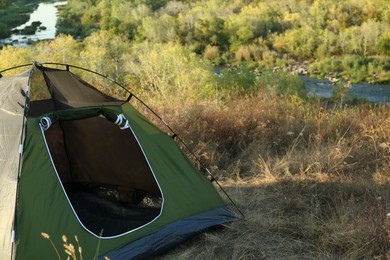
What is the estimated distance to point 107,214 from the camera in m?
4.64

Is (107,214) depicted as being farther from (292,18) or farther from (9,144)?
(292,18)

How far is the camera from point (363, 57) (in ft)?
124

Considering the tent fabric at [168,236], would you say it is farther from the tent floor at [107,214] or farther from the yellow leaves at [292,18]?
the yellow leaves at [292,18]

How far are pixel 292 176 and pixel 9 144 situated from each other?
9.48ft

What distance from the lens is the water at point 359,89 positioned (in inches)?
1009

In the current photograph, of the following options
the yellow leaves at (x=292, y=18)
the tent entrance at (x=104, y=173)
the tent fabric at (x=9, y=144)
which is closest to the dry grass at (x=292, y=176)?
the tent entrance at (x=104, y=173)

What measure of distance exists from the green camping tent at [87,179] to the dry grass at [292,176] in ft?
1.04

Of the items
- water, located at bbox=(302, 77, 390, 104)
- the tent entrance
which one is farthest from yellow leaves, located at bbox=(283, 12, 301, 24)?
the tent entrance

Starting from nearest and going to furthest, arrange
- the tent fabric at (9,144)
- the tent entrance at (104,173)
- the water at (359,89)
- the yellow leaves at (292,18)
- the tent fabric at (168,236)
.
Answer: the tent fabric at (9,144)
the tent fabric at (168,236)
the tent entrance at (104,173)
the water at (359,89)
the yellow leaves at (292,18)

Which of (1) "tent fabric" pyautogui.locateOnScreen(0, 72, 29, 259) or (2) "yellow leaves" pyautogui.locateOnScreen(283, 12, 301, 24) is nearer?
(1) "tent fabric" pyautogui.locateOnScreen(0, 72, 29, 259)

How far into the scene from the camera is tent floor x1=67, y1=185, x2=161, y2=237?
431cm

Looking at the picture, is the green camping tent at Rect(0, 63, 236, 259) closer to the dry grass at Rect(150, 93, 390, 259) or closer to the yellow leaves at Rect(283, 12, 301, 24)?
the dry grass at Rect(150, 93, 390, 259)

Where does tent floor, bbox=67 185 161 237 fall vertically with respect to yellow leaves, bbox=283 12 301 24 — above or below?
above

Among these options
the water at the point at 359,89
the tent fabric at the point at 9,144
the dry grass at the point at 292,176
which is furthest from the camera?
the water at the point at 359,89
